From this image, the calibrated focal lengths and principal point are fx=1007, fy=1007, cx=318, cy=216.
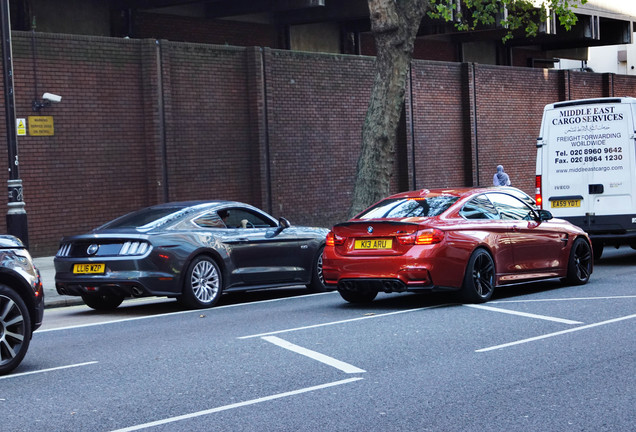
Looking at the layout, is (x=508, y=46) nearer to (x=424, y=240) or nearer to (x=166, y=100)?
(x=166, y=100)

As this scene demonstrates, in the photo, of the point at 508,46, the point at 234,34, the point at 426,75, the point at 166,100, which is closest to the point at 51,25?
the point at 166,100

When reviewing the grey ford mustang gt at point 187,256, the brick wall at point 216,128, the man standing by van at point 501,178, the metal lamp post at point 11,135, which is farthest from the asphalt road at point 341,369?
the man standing by van at point 501,178

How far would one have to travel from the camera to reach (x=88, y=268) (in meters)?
11.9

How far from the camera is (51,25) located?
23.1m

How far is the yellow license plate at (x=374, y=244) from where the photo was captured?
11398mm

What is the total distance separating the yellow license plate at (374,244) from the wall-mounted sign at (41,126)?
10555 millimetres

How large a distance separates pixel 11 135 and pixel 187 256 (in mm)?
4408

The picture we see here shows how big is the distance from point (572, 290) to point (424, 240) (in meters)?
2.82

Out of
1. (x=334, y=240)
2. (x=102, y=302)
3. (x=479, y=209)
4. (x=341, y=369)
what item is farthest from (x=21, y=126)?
(x=341, y=369)

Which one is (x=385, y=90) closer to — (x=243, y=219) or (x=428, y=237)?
(x=243, y=219)

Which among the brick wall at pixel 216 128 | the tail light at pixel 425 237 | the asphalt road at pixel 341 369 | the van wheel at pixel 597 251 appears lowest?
the van wheel at pixel 597 251

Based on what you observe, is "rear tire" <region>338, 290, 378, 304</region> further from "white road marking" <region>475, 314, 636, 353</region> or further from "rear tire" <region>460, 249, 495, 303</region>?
"white road marking" <region>475, 314, 636, 353</region>

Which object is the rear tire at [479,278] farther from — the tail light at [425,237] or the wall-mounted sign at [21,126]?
the wall-mounted sign at [21,126]

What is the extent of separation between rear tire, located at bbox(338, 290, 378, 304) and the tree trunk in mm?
7371
